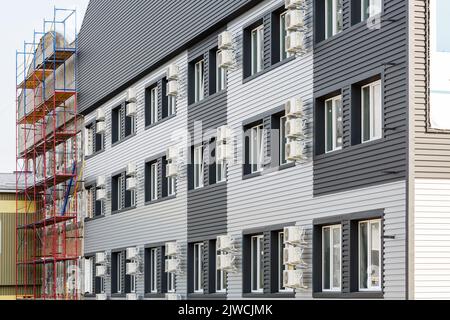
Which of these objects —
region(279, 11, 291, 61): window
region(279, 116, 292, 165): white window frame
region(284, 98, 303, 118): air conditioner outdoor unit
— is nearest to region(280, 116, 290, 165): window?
region(279, 116, 292, 165): white window frame

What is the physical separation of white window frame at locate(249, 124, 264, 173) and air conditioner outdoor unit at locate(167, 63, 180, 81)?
6.19 m

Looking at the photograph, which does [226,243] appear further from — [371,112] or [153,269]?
[153,269]

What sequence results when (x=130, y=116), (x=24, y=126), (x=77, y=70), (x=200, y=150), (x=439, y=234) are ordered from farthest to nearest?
(x=24, y=126) < (x=77, y=70) < (x=130, y=116) < (x=200, y=150) < (x=439, y=234)

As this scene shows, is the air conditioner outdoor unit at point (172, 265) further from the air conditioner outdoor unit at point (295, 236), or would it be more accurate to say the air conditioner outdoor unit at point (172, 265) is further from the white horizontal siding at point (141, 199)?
the air conditioner outdoor unit at point (295, 236)

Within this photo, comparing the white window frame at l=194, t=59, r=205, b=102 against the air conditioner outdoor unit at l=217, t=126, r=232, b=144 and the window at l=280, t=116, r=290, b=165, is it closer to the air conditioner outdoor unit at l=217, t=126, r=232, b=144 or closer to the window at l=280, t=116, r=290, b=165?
the air conditioner outdoor unit at l=217, t=126, r=232, b=144

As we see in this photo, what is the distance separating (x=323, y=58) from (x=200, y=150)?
29.5ft

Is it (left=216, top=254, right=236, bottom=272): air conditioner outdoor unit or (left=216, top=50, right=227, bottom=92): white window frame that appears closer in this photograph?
(left=216, top=254, right=236, bottom=272): air conditioner outdoor unit

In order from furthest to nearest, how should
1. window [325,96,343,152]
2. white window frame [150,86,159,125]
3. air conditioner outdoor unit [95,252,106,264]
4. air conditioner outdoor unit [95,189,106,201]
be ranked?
air conditioner outdoor unit [95,189,106,201], air conditioner outdoor unit [95,252,106,264], white window frame [150,86,159,125], window [325,96,343,152]

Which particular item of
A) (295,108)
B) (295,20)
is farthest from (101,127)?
(295,108)

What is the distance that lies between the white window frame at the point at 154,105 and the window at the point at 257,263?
32.6ft

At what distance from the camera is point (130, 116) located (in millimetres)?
36156

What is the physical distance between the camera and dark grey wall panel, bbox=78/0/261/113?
94.2 ft
